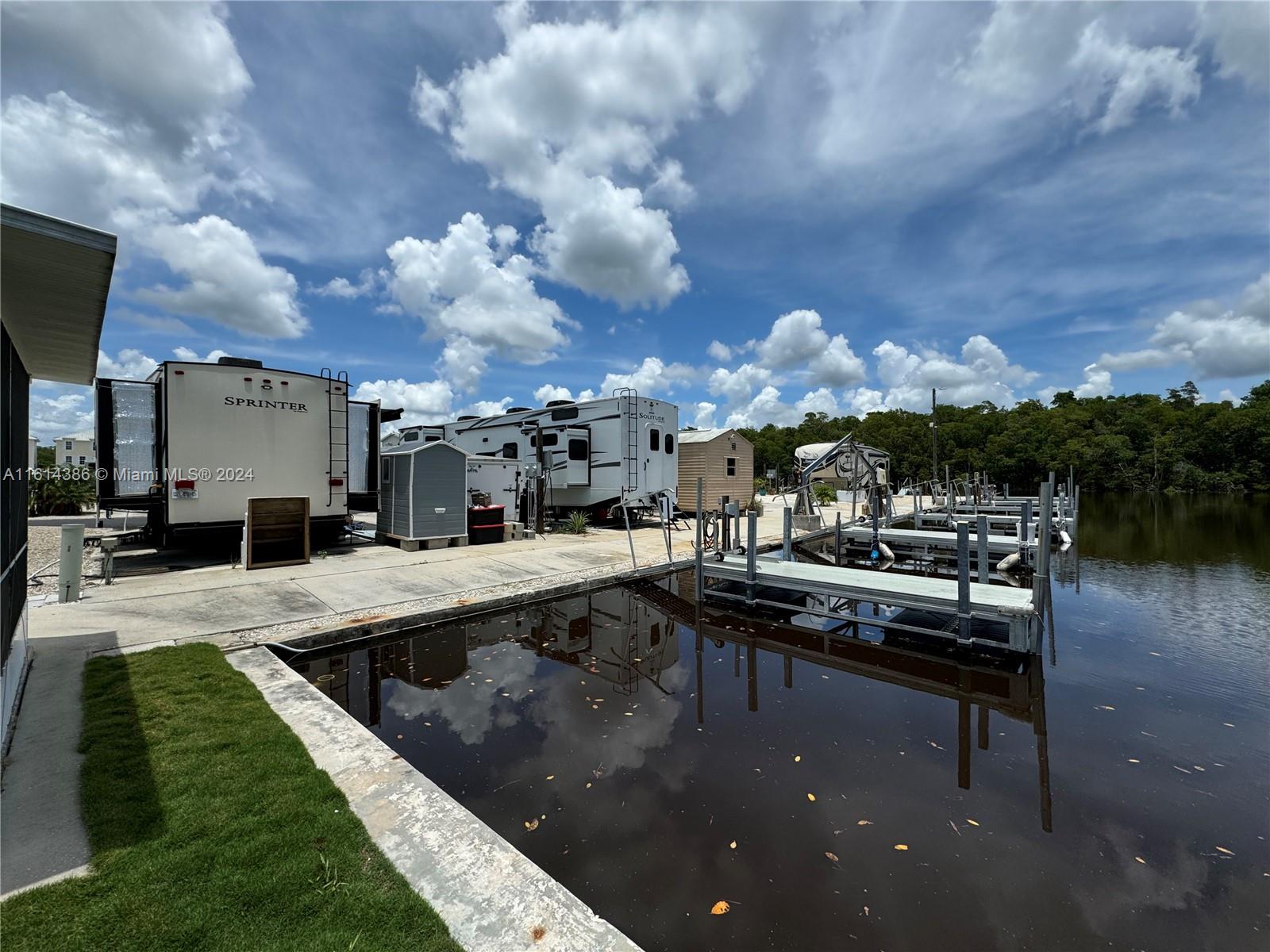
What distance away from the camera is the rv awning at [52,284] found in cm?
296

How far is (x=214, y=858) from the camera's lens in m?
2.57

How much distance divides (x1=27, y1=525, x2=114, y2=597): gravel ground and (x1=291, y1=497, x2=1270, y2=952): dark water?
19.7ft

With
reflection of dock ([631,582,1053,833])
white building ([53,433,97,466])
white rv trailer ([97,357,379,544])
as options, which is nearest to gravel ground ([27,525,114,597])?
white rv trailer ([97,357,379,544])

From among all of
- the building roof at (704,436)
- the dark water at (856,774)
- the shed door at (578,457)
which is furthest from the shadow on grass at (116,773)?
the building roof at (704,436)

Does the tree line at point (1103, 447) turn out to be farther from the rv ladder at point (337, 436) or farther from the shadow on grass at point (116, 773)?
the shadow on grass at point (116, 773)

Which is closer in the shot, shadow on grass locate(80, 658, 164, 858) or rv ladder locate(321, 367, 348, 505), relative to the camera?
shadow on grass locate(80, 658, 164, 858)

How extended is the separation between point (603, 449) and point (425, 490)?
A: 6.20m

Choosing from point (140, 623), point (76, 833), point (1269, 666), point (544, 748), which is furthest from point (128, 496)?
point (1269, 666)

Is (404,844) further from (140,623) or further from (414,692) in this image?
(140,623)

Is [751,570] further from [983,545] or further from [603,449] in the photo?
[603,449]

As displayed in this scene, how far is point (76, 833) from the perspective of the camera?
107 inches

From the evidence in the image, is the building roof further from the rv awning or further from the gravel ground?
the rv awning

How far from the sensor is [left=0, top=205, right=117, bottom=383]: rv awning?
296 centimetres

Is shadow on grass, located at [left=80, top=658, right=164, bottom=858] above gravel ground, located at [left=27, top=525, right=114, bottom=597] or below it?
below
